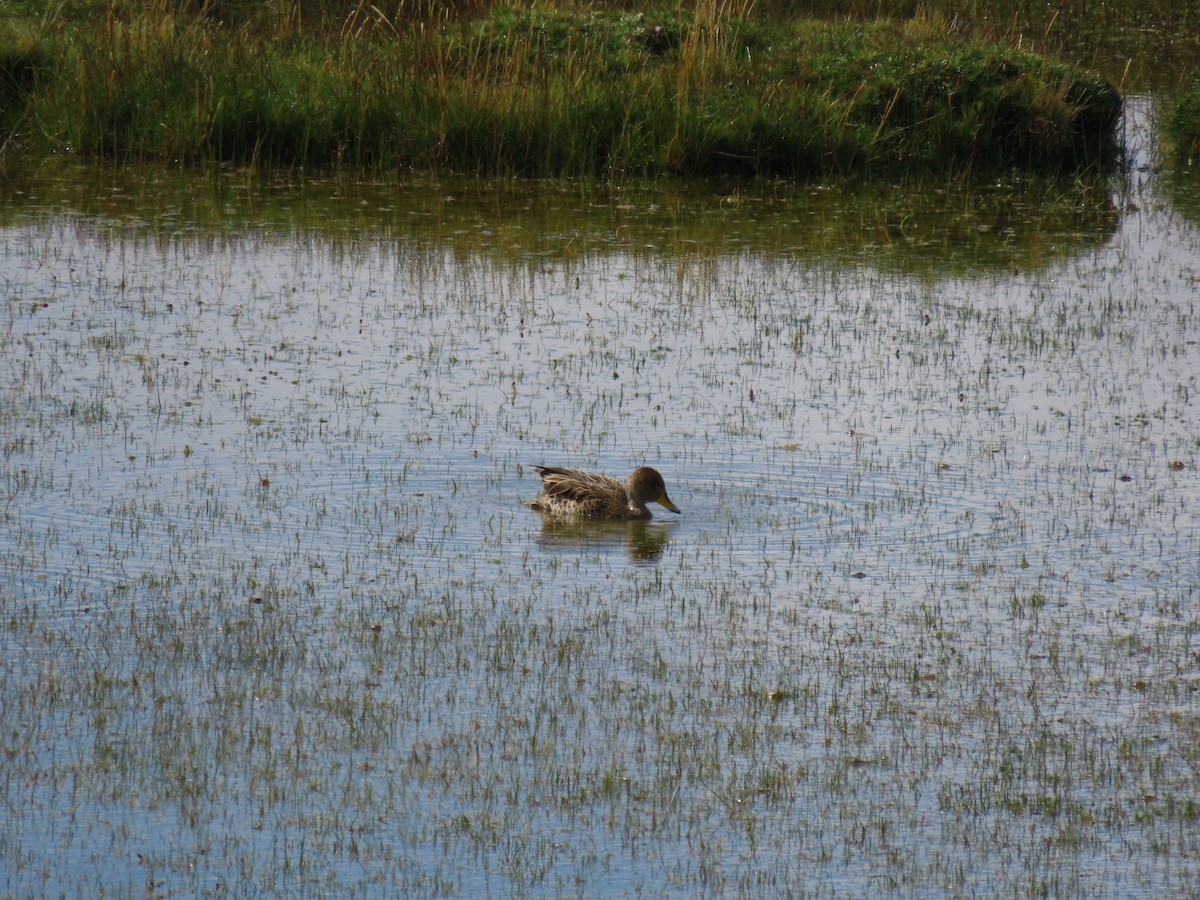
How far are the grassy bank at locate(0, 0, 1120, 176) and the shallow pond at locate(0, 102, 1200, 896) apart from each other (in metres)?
3.64

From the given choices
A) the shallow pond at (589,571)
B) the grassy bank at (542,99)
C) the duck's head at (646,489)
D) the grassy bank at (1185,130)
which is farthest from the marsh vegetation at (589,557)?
the grassy bank at (1185,130)

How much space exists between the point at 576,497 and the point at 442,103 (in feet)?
36.6

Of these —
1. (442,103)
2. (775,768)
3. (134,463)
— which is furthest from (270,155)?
(775,768)

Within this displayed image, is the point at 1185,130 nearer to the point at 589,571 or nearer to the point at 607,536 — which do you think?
the point at 607,536

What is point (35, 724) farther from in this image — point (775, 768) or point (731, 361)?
point (731, 361)

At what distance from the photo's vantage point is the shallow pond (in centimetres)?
598

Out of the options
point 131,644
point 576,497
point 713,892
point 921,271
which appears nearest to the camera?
point 713,892

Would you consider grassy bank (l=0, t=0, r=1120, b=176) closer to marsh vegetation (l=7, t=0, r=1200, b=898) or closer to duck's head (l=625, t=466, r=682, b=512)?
marsh vegetation (l=7, t=0, r=1200, b=898)

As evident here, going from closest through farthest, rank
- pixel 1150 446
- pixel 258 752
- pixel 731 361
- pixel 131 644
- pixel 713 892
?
pixel 713 892 → pixel 258 752 → pixel 131 644 → pixel 1150 446 → pixel 731 361

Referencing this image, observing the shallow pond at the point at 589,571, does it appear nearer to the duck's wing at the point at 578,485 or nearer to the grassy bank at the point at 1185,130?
the duck's wing at the point at 578,485

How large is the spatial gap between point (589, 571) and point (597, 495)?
83 cm

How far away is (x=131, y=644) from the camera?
292 inches

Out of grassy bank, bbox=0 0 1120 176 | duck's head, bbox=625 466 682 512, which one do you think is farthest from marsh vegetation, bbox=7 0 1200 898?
grassy bank, bbox=0 0 1120 176

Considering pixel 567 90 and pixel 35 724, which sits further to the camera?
pixel 567 90
